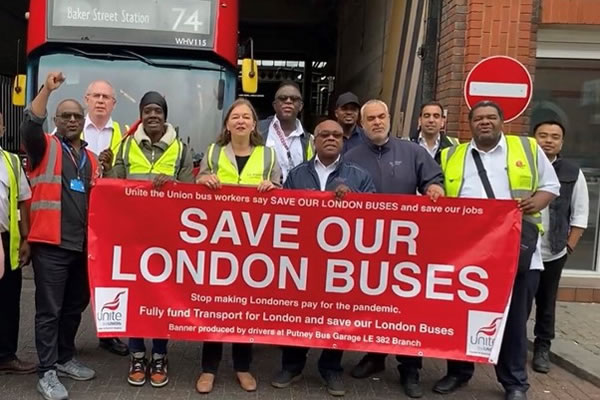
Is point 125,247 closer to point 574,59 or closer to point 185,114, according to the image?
point 185,114

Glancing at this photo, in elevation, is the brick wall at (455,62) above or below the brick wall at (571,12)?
below

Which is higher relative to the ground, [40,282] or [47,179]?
[47,179]

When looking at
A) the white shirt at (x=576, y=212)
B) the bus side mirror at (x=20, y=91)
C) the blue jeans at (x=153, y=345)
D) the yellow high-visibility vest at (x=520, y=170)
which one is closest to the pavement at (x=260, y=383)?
the blue jeans at (x=153, y=345)

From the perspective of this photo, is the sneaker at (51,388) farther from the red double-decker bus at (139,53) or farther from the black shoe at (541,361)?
the black shoe at (541,361)

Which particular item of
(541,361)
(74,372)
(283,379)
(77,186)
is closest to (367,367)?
(283,379)

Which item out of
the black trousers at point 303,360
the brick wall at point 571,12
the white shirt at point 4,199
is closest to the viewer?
the white shirt at point 4,199

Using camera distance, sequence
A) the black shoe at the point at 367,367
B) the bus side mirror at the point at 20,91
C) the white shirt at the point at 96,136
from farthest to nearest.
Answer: the bus side mirror at the point at 20,91
the white shirt at the point at 96,136
the black shoe at the point at 367,367

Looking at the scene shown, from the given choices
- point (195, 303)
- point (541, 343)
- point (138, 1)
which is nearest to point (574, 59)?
point (541, 343)

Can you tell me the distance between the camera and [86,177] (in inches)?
169

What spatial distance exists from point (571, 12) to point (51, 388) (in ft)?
20.1

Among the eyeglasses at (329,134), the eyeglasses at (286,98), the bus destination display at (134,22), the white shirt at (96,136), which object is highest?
the bus destination display at (134,22)

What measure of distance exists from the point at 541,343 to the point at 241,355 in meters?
2.49

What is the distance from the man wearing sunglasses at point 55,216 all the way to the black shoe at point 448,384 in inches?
100

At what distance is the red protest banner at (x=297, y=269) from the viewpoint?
420cm
